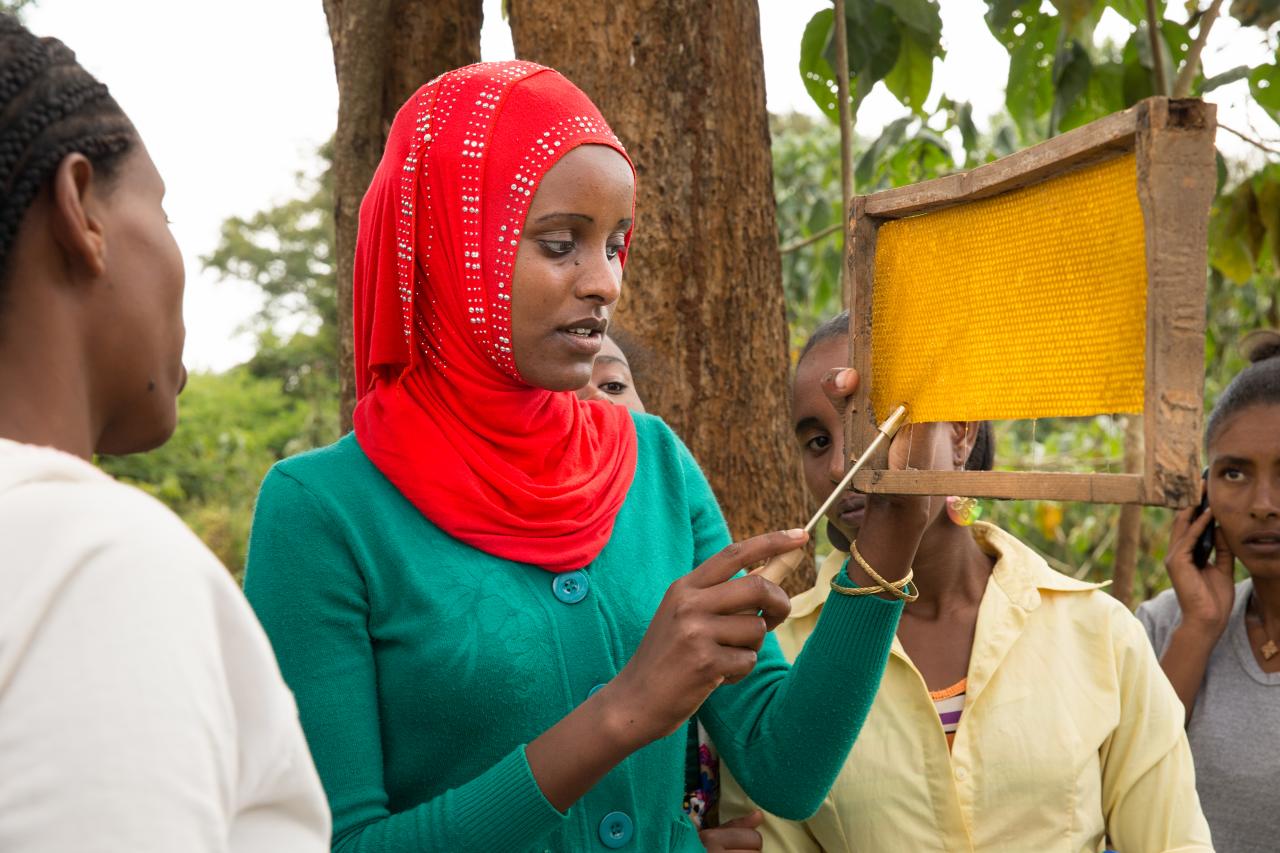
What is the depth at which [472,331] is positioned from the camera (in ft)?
6.20

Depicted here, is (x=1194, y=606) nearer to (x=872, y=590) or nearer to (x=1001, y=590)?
(x=1001, y=590)

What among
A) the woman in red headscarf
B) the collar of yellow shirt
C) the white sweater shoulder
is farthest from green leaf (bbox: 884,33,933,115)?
the white sweater shoulder

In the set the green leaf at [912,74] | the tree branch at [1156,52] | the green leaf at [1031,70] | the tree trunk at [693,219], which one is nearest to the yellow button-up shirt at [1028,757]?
the tree trunk at [693,219]

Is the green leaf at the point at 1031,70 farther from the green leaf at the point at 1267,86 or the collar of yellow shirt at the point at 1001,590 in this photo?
the collar of yellow shirt at the point at 1001,590

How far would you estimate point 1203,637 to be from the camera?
10.0 feet

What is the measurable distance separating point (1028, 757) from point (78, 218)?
1831 mm

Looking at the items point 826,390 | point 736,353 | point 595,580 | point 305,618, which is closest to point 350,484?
point 305,618

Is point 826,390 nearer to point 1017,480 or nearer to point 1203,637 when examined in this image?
point 1017,480

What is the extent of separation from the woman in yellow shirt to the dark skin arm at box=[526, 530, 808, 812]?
58cm

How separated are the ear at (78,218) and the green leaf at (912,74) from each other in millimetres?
2832

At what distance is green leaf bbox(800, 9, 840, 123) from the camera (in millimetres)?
3512

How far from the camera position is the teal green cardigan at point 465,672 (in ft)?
5.52

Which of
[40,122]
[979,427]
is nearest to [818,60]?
[979,427]

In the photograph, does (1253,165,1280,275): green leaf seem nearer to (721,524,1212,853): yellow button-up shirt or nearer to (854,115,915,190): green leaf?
(854,115,915,190): green leaf
